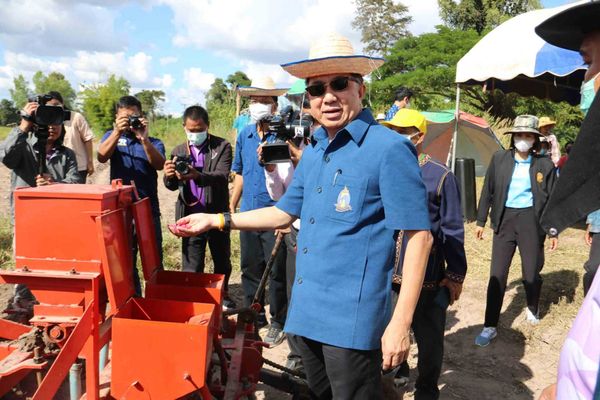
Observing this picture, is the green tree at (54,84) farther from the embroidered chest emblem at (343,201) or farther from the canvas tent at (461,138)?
the embroidered chest emblem at (343,201)

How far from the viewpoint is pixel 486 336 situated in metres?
4.29

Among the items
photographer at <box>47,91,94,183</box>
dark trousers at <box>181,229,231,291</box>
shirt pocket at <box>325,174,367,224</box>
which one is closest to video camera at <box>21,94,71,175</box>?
dark trousers at <box>181,229,231,291</box>

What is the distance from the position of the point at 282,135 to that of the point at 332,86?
151 centimetres

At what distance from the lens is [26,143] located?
393 centimetres

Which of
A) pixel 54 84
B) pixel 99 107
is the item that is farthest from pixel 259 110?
pixel 54 84

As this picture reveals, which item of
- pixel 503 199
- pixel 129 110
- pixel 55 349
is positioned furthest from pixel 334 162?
pixel 503 199

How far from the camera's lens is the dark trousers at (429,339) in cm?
296

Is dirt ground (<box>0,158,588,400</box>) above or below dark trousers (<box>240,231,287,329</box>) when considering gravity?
below

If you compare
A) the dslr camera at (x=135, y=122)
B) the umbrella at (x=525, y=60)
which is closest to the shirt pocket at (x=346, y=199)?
the dslr camera at (x=135, y=122)

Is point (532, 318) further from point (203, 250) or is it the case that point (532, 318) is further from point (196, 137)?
point (196, 137)

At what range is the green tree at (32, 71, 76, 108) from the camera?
59.6 meters

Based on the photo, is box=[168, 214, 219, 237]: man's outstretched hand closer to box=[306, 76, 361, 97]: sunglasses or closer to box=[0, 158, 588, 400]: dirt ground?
box=[306, 76, 361, 97]: sunglasses

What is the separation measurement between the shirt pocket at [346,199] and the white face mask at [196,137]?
2.65m

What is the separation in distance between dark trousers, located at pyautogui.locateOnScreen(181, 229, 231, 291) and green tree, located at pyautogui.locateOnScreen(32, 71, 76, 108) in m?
57.5
